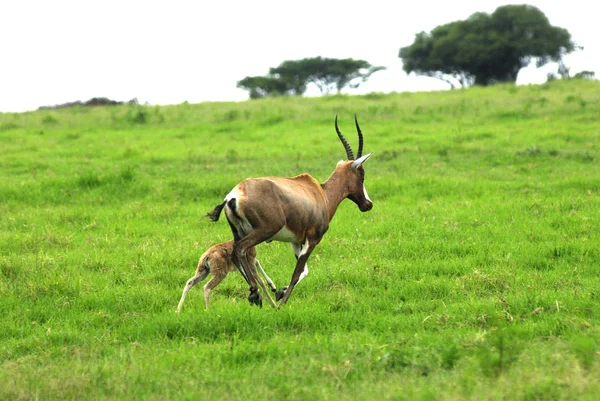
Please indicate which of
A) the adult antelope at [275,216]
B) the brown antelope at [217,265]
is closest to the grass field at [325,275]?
the brown antelope at [217,265]

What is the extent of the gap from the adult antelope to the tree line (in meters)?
38.8

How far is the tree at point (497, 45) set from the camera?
150 feet

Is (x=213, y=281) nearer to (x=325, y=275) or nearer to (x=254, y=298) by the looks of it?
(x=254, y=298)

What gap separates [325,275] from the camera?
879 centimetres

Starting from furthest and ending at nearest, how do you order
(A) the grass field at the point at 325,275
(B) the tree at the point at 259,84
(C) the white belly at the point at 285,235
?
(B) the tree at the point at 259,84 < (C) the white belly at the point at 285,235 < (A) the grass field at the point at 325,275

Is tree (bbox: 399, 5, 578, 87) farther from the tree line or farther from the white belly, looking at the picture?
the white belly

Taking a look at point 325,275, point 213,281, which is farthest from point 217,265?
point 325,275

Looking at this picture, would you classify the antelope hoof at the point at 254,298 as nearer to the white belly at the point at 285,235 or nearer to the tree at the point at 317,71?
the white belly at the point at 285,235

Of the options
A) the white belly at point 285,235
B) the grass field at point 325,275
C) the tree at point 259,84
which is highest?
the tree at point 259,84

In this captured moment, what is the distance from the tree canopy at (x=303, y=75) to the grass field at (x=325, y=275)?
29.1m

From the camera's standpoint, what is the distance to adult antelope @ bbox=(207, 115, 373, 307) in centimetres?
716

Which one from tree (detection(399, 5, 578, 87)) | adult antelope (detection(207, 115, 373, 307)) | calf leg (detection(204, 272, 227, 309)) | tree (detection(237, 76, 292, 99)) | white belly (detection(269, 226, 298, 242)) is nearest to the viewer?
adult antelope (detection(207, 115, 373, 307))

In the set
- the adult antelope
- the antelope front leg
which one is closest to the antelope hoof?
the adult antelope

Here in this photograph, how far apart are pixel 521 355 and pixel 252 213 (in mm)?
2694
